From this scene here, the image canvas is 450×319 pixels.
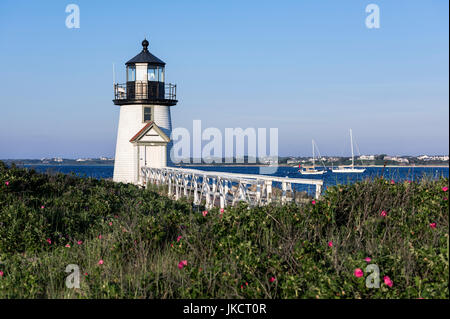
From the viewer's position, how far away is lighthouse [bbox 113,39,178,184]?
24.9 m

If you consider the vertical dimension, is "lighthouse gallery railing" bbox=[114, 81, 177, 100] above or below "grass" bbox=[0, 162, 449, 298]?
above

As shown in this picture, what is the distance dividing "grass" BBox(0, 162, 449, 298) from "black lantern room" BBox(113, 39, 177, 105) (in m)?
15.7

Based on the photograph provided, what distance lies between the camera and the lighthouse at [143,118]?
81.7 feet

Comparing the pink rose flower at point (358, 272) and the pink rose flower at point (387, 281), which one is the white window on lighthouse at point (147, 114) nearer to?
the pink rose flower at point (358, 272)

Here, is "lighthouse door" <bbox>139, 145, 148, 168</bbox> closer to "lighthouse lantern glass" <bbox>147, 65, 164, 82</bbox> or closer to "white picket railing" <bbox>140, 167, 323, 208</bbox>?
"white picket railing" <bbox>140, 167, 323, 208</bbox>

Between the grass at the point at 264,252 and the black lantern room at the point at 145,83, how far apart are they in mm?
15665

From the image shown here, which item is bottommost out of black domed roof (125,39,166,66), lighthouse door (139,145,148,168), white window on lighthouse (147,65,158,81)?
lighthouse door (139,145,148,168)

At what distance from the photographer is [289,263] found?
5.57 m

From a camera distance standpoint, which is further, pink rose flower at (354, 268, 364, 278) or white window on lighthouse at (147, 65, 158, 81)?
white window on lighthouse at (147, 65, 158, 81)

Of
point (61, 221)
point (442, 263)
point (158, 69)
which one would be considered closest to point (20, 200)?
point (61, 221)

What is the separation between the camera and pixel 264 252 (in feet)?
18.9

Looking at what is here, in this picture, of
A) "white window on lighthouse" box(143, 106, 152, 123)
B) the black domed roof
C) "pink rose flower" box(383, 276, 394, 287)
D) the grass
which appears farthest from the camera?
"white window on lighthouse" box(143, 106, 152, 123)

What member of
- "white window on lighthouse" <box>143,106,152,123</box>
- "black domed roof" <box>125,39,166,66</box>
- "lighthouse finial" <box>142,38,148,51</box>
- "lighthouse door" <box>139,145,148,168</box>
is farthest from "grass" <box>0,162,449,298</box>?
"lighthouse finial" <box>142,38,148,51</box>
